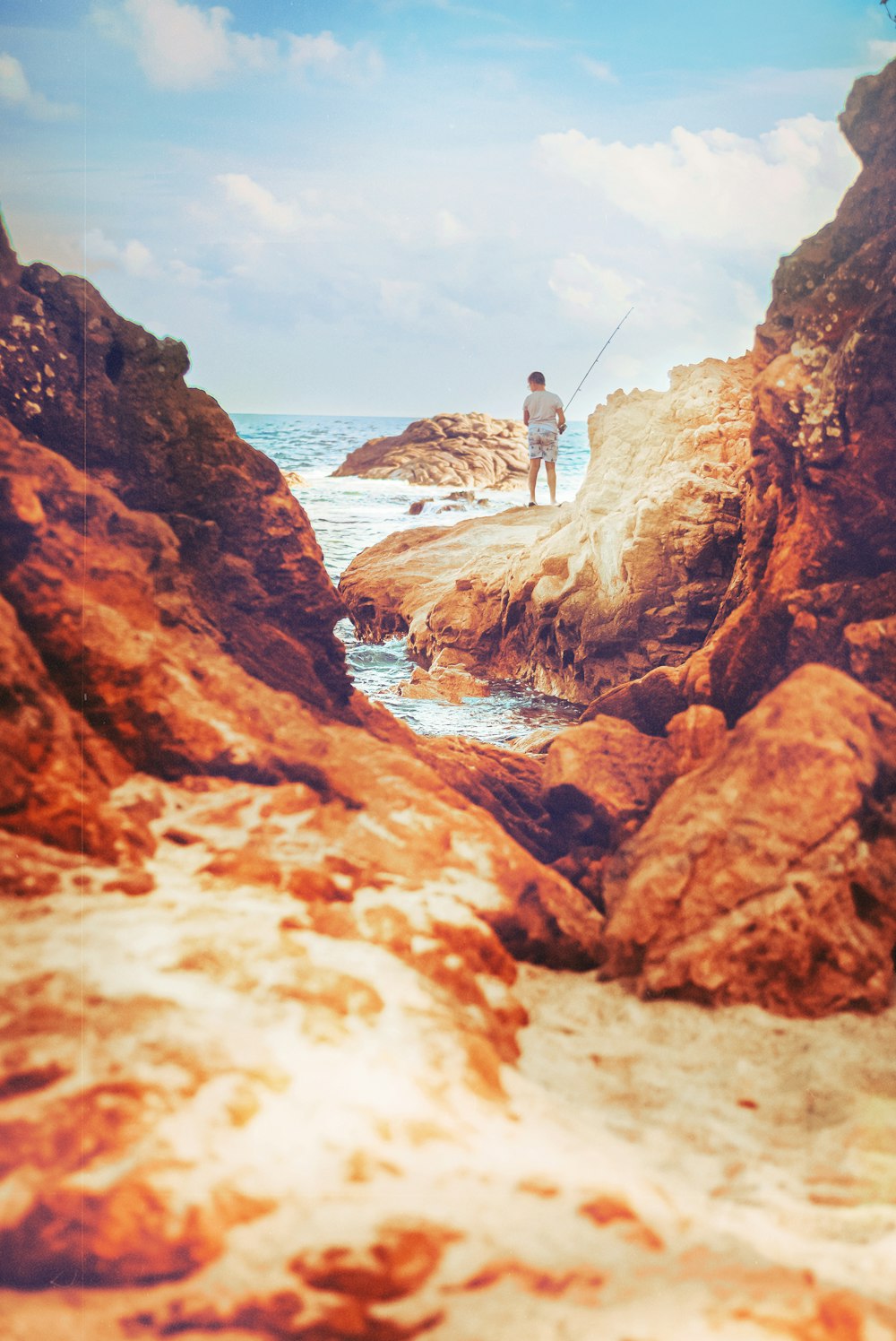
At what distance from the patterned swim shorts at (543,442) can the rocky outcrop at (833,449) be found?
2577 mm

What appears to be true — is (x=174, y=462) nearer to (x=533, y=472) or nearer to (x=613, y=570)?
(x=613, y=570)

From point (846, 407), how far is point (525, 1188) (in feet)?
9.17

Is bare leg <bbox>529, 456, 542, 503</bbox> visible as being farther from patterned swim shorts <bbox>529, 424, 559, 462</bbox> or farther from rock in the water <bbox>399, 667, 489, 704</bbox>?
rock in the water <bbox>399, 667, 489, 704</bbox>

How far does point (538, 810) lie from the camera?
3.57 metres

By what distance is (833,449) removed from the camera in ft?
11.1

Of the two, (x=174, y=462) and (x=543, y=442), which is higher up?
(x=543, y=442)

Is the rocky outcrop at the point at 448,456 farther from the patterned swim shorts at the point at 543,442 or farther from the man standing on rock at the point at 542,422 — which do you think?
the patterned swim shorts at the point at 543,442

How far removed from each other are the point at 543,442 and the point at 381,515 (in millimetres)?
1576

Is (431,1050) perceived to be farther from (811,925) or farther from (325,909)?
(811,925)

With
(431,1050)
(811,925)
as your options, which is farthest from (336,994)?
(811,925)

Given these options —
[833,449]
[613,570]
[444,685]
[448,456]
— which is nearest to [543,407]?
[613,570]

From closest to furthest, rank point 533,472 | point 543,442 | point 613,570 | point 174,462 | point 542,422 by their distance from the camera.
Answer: point 174,462 → point 613,570 → point 542,422 → point 543,442 → point 533,472

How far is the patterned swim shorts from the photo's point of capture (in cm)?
613

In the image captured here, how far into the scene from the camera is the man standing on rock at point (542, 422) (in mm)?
5045
